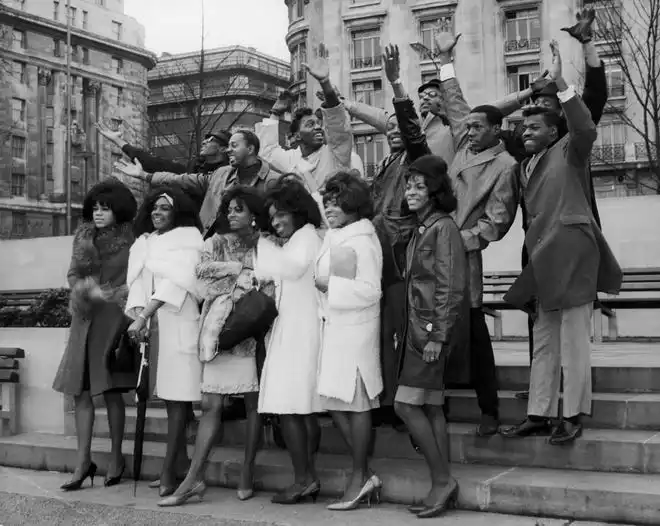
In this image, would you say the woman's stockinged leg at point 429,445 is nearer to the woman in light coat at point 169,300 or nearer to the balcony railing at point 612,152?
the woman in light coat at point 169,300

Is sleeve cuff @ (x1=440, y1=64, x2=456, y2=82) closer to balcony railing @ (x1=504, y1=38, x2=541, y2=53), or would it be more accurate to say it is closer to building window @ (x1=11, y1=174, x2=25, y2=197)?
balcony railing @ (x1=504, y1=38, x2=541, y2=53)

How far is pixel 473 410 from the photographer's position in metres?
6.23

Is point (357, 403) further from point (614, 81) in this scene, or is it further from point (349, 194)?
point (614, 81)

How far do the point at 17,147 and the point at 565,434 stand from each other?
5968 cm

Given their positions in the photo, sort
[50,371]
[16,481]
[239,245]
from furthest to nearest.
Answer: [50,371] < [16,481] < [239,245]

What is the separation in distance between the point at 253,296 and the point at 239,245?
0.47 m

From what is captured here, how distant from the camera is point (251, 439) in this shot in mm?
5906

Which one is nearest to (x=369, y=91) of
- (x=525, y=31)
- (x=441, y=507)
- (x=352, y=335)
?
(x=525, y=31)

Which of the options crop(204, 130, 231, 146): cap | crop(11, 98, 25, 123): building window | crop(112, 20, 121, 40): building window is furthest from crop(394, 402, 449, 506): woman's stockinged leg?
crop(112, 20, 121, 40): building window

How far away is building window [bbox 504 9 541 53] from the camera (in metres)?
39.9

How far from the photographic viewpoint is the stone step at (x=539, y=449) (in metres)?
5.28

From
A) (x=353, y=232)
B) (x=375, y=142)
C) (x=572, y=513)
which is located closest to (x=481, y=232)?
(x=353, y=232)

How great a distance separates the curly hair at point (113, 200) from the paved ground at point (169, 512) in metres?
1.98

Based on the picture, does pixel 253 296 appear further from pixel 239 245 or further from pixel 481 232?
pixel 481 232
